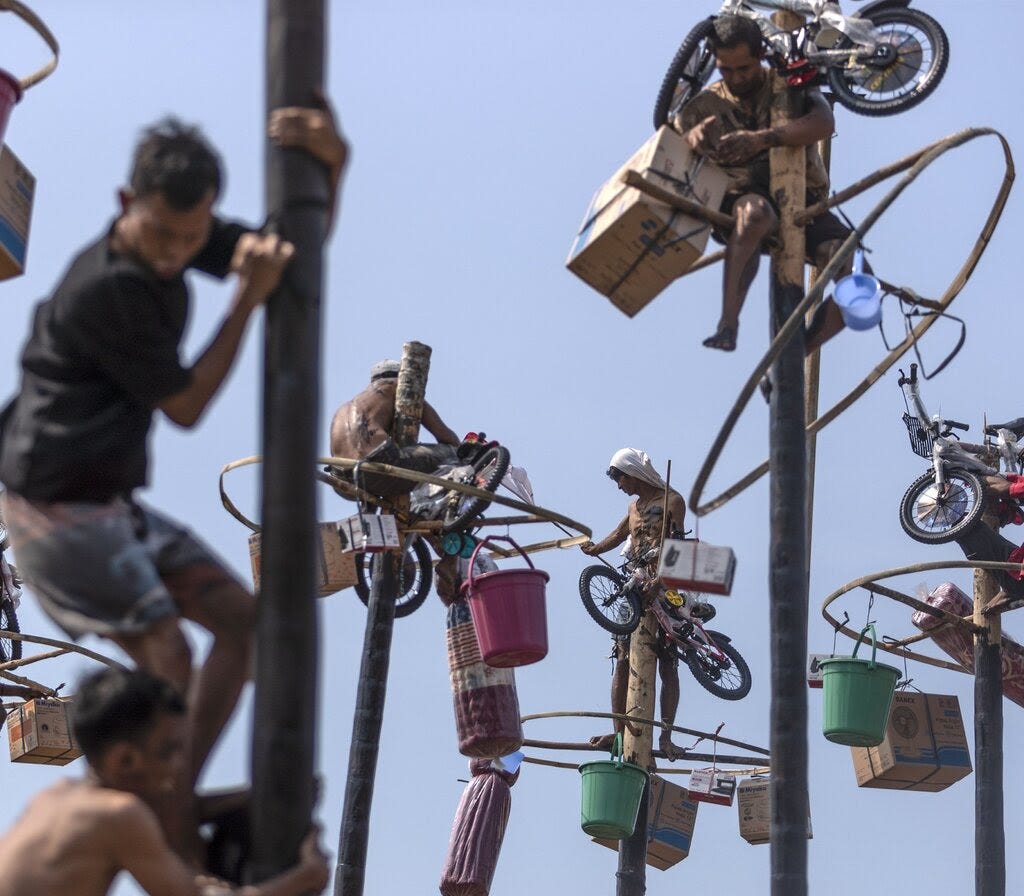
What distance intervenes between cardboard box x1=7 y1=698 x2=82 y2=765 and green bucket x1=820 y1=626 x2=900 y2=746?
8.74 m

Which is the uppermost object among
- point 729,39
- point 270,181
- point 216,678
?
point 729,39

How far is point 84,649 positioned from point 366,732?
4937 mm

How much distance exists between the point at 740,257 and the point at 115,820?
5.99 m

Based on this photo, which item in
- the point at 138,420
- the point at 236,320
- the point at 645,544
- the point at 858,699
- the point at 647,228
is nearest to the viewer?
the point at 236,320

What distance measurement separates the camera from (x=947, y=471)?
18359 millimetres

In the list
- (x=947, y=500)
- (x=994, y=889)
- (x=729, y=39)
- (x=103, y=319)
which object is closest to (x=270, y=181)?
(x=103, y=319)

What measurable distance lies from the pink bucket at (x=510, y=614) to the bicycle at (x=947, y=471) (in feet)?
20.9

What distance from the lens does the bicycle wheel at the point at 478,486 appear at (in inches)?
496

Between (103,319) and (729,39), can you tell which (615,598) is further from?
(103,319)

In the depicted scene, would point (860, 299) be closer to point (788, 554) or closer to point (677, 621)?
point (788, 554)

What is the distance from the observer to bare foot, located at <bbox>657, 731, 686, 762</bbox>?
59.3ft

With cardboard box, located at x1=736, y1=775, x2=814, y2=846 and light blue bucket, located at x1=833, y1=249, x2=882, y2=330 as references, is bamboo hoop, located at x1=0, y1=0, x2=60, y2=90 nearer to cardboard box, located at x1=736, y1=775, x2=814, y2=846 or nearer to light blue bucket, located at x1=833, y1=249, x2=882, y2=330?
A: light blue bucket, located at x1=833, y1=249, x2=882, y2=330

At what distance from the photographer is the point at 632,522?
1797 centimetres

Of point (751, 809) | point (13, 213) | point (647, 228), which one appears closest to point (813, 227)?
point (647, 228)
